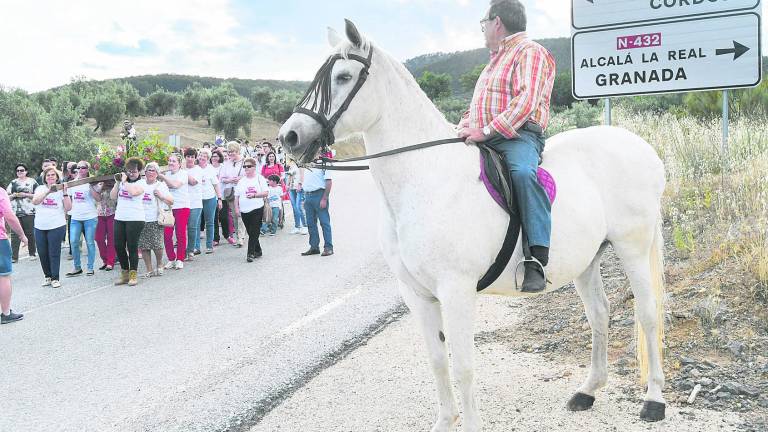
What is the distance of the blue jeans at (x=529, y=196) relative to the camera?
3.77 metres

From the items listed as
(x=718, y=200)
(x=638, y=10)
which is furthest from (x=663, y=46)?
(x=718, y=200)

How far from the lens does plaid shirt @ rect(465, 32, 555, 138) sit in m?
3.85

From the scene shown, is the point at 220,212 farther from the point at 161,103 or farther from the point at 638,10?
the point at 161,103

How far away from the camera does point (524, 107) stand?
12.6 feet

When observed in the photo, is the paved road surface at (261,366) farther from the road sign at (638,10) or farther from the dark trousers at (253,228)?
the road sign at (638,10)

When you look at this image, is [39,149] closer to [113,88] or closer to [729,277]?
[729,277]

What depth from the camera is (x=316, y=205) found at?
11953 millimetres

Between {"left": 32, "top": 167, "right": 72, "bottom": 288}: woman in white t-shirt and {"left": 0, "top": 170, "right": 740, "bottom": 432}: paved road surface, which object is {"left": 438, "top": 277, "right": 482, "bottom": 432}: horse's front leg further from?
{"left": 32, "top": 167, "right": 72, "bottom": 288}: woman in white t-shirt

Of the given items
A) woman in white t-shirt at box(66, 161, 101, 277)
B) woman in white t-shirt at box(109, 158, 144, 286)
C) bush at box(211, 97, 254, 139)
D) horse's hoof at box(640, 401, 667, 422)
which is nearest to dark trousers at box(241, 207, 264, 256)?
woman in white t-shirt at box(109, 158, 144, 286)

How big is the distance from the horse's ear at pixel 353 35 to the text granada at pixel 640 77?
22.4 feet

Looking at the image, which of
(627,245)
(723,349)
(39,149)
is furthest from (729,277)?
(39,149)

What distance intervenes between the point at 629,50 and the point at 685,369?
19.6 ft

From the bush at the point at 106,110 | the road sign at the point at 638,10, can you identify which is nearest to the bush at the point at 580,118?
the road sign at the point at 638,10

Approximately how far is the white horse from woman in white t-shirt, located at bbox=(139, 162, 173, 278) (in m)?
8.12
